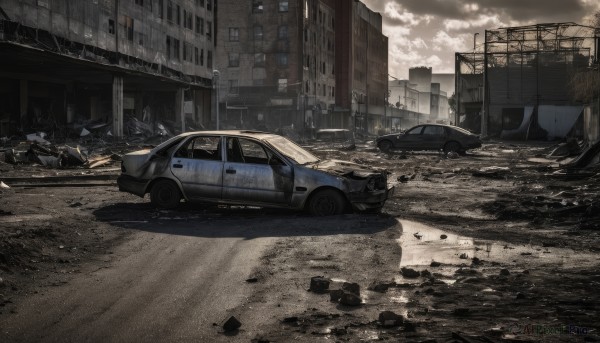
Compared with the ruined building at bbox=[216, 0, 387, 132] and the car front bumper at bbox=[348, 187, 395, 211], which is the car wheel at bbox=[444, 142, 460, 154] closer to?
the car front bumper at bbox=[348, 187, 395, 211]

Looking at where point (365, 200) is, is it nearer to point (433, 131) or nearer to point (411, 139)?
point (433, 131)

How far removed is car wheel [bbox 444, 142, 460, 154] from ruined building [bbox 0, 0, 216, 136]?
18602mm

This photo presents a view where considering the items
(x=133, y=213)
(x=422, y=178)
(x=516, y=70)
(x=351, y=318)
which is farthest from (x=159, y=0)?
(x=351, y=318)

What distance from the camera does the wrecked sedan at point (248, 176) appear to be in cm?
1055

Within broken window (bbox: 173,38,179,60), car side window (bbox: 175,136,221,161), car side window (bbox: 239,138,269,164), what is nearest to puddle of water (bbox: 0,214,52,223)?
car side window (bbox: 175,136,221,161)

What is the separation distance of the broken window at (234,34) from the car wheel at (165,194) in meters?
67.5

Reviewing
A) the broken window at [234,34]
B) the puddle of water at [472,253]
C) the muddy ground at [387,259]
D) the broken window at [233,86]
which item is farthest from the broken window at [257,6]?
the puddle of water at [472,253]

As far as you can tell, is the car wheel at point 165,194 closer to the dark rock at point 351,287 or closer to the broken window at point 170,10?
the dark rock at point 351,287

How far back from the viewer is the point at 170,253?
7863 mm

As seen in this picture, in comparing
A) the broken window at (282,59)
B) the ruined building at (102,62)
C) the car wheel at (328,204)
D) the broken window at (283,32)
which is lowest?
the car wheel at (328,204)

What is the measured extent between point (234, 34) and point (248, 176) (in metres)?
68.6

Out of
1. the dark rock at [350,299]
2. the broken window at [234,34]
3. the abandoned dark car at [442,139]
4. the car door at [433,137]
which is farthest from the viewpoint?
the broken window at [234,34]

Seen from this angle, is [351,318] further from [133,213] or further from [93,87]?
[93,87]

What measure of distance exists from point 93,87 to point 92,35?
13980 mm
